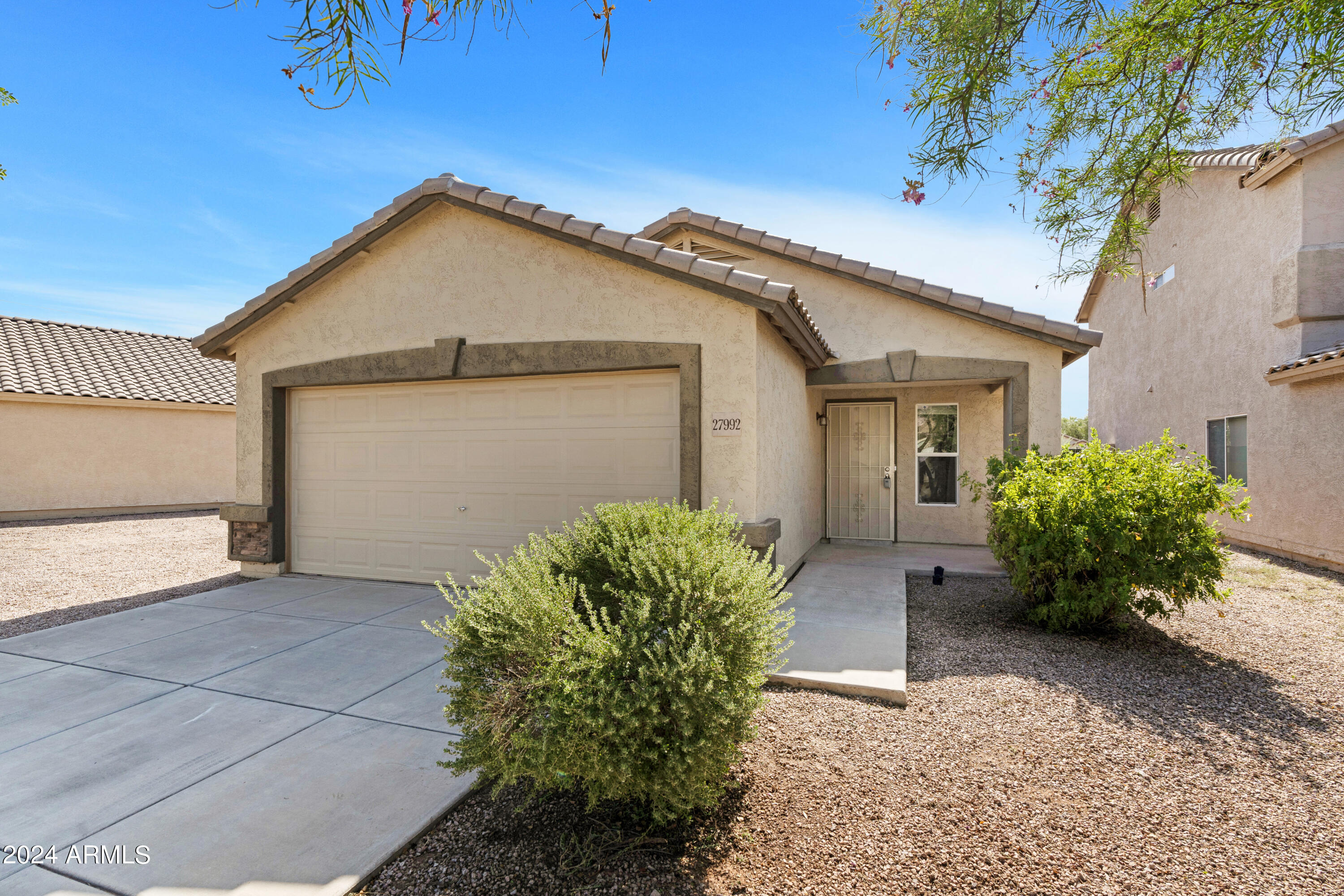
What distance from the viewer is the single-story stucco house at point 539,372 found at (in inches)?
261

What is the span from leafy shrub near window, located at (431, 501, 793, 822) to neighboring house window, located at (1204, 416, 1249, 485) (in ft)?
39.7

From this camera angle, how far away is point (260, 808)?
3.19m

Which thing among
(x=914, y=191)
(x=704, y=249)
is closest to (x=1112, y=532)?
(x=914, y=191)

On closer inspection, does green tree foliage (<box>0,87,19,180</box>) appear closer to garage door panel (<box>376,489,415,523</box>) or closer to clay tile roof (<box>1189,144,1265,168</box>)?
garage door panel (<box>376,489,415,523</box>)

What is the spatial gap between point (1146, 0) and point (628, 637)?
494 centimetres

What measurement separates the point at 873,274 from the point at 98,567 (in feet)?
39.8

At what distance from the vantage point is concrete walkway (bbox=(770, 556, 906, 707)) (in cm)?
470

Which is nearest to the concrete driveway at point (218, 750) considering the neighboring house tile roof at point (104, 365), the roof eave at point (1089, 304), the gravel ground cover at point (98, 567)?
the gravel ground cover at point (98, 567)

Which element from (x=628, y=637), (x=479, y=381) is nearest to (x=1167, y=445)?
(x=628, y=637)

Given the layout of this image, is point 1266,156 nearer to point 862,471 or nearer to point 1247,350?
point 1247,350

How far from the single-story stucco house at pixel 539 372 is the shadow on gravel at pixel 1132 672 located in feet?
6.25

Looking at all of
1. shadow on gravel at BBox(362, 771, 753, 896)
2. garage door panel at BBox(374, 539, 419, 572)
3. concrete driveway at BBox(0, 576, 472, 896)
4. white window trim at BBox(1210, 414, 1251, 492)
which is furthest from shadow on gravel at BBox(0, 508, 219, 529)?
white window trim at BBox(1210, 414, 1251, 492)

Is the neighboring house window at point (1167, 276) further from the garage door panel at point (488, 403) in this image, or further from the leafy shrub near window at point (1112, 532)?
the garage door panel at point (488, 403)

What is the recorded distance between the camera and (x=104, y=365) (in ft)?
57.7
